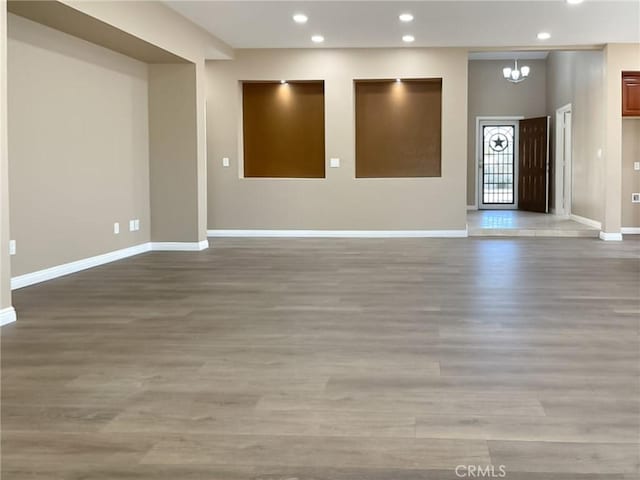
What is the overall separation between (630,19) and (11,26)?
6764 millimetres

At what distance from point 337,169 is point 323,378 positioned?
7.20m

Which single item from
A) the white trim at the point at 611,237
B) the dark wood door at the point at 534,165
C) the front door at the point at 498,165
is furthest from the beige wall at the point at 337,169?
the front door at the point at 498,165

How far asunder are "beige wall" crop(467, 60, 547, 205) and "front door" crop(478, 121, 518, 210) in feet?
1.24

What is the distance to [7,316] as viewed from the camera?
4379mm

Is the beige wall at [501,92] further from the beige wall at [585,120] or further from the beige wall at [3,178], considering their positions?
the beige wall at [3,178]

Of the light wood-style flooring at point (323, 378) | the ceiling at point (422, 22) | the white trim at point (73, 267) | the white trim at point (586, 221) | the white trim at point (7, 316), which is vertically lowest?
the light wood-style flooring at point (323, 378)

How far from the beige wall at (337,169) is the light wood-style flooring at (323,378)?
4.01 m

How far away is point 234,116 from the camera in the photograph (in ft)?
33.5

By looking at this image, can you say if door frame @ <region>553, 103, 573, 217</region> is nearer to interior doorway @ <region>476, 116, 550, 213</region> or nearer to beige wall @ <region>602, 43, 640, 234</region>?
interior doorway @ <region>476, 116, 550, 213</region>

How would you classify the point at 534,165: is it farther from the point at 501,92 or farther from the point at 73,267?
the point at 73,267

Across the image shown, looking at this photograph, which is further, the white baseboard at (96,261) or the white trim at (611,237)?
the white trim at (611,237)

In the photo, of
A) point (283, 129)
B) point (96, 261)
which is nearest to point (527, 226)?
point (283, 129)

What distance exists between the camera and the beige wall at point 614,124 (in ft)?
30.5

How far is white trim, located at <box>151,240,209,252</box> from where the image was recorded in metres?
8.45
